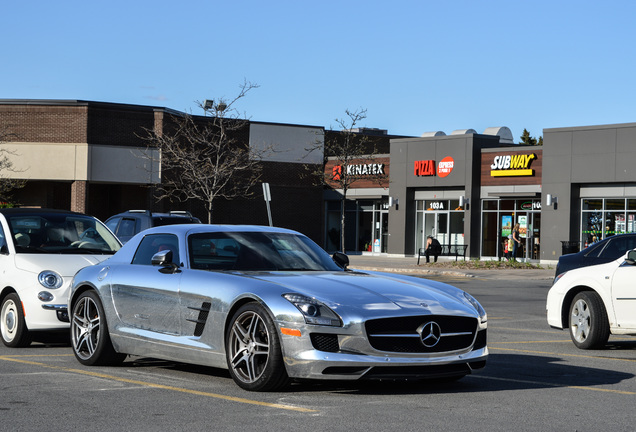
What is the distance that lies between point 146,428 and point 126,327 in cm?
281

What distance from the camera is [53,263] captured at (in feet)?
35.7

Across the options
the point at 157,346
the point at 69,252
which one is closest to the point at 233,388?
the point at 157,346

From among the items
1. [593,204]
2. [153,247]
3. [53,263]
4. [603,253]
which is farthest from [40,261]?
[593,204]

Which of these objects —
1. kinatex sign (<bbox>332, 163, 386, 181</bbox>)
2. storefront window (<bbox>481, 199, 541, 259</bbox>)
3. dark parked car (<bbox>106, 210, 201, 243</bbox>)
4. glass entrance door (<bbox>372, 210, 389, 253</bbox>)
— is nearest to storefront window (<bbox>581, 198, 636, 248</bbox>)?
storefront window (<bbox>481, 199, 541, 259</bbox>)

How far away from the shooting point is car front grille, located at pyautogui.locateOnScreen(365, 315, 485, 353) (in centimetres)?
711

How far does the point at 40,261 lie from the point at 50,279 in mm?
344

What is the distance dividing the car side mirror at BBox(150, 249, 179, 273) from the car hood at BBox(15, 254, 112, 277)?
2858mm

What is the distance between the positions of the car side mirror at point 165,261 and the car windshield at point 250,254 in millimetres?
169

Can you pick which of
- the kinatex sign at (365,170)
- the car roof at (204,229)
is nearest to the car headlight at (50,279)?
the car roof at (204,229)

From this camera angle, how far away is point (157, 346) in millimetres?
8297

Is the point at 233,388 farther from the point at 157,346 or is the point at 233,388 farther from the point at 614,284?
the point at 614,284

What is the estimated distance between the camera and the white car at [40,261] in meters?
10.5

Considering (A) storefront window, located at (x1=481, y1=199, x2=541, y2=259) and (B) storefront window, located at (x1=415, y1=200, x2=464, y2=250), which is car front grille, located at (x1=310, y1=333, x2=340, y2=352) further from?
(B) storefront window, located at (x1=415, y1=200, x2=464, y2=250)

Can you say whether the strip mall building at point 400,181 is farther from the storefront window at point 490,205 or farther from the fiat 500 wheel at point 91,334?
the fiat 500 wheel at point 91,334
